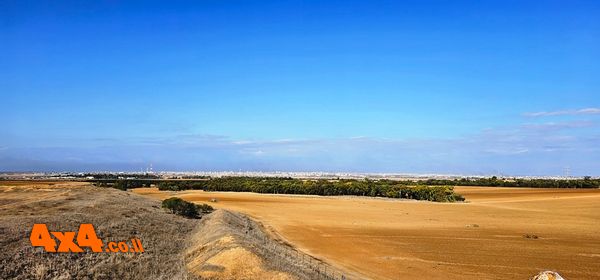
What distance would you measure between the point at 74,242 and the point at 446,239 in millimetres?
20004

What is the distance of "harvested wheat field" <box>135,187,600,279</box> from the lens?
1922cm

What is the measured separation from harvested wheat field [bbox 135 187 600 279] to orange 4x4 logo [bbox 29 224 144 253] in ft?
26.7

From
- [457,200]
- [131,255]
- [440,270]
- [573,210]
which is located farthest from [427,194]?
[131,255]

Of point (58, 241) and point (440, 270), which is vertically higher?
point (58, 241)

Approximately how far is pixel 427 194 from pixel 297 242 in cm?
4066

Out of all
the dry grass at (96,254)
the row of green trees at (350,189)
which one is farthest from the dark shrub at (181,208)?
the row of green trees at (350,189)

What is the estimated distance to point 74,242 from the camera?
47.8 feet

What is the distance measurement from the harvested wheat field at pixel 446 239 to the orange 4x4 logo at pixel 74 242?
8134 mm

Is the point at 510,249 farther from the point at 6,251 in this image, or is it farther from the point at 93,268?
the point at 6,251

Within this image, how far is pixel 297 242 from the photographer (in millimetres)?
25781

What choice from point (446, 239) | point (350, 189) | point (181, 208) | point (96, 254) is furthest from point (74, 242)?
point (350, 189)

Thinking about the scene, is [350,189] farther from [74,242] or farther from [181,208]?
[74,242]

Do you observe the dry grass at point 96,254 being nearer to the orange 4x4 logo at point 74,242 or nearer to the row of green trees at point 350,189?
the orange 4x4 logo at point 74,242

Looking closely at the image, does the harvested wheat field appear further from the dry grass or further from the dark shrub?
the dry grass
